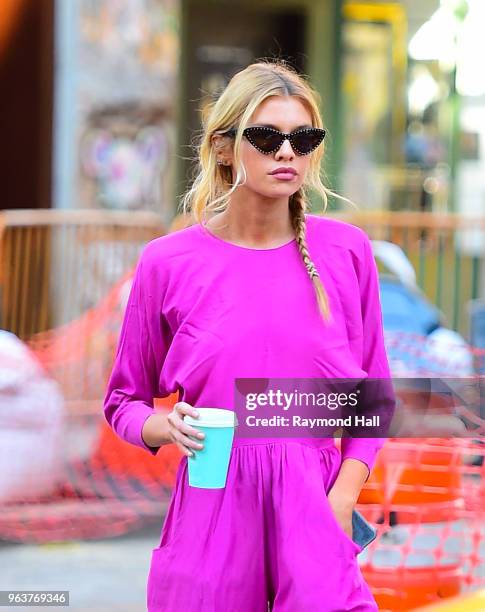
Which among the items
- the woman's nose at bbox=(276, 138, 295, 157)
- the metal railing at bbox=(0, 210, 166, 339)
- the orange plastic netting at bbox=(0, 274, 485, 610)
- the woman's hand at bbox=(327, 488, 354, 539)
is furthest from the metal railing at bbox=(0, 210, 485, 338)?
the woman's hand at bbox=(327, 488, 354, 539)

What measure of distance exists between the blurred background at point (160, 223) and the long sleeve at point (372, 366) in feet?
1.17

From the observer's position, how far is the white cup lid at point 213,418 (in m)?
2.38

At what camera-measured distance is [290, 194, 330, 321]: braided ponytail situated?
8.41ft

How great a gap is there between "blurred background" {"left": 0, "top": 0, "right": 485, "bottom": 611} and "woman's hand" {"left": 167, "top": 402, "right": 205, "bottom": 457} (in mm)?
617

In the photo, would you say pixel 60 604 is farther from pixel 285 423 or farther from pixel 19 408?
pixel 285 423

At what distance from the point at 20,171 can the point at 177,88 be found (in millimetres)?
1344

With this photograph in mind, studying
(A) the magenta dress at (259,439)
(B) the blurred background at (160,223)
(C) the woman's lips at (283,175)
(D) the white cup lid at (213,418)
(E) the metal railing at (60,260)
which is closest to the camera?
(D) the white cup lid at (213,418)

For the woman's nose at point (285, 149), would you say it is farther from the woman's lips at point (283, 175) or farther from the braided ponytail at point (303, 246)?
the braided ponytail at point (303, 246)

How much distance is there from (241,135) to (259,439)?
0.62 m

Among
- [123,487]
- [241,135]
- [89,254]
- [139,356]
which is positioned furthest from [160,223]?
[241,135]

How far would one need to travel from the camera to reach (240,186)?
2.70m

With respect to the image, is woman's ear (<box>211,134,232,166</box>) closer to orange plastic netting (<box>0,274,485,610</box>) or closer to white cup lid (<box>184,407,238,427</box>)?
white cup lid (<box>184,407,238,427</box>)

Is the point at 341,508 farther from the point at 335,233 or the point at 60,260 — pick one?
the point at 60,260

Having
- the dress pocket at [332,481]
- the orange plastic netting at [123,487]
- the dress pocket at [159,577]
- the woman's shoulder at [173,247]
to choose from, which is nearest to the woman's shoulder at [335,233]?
the woman's shoulder at [173,247]
